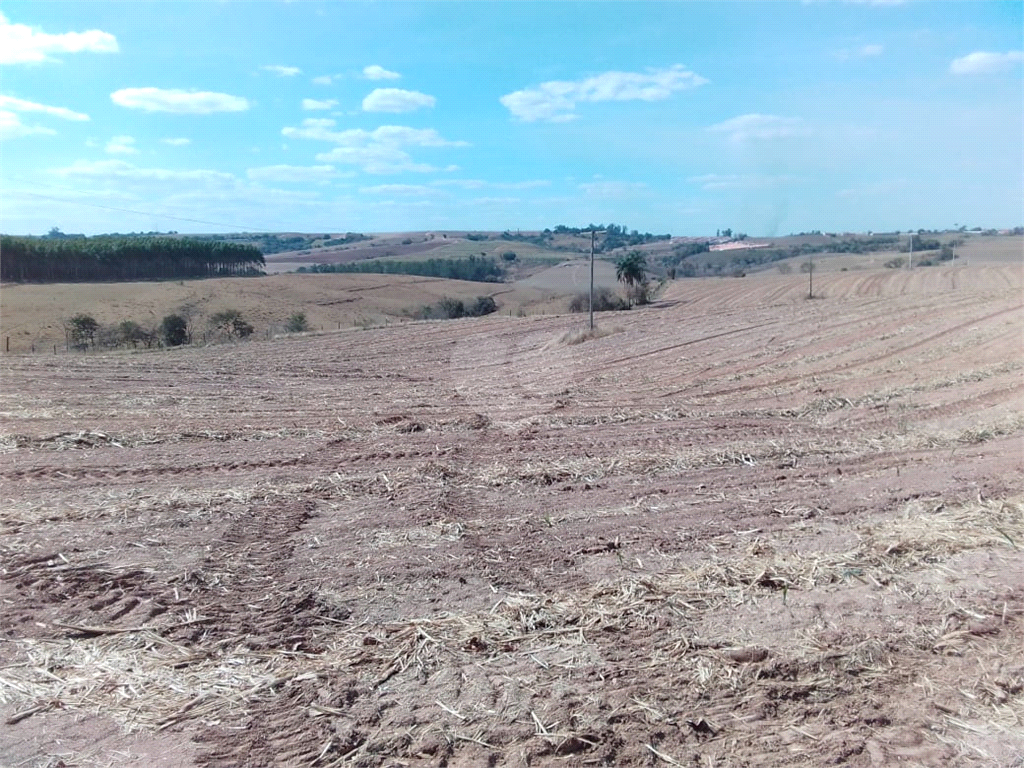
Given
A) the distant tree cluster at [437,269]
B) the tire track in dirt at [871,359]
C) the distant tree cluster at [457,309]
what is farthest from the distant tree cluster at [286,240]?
the tire track in dirt at [871,359]

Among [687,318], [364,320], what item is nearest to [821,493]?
[687,318]

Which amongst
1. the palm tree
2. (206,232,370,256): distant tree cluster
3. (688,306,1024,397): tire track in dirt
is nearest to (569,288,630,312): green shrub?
the palm tree

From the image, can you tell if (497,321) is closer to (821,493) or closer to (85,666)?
(821,493)

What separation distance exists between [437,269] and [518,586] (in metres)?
92.6

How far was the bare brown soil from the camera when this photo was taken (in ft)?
14.1

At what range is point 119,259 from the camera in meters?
70.1

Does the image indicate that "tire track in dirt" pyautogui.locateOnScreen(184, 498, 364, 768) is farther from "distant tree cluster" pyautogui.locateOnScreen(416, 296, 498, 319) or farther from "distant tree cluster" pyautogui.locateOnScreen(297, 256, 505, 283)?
"distant tree cluster" pyautogui.locateOnScreen(297, 256, 505, 283)

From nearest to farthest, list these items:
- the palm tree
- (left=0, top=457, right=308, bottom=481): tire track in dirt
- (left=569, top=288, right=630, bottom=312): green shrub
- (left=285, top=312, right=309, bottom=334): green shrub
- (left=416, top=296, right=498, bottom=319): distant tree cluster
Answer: (left=0, top=457, right=308, bottom=481): tire track in dirt, (left=285, top=312, right=309, bottom=334): green shrub, (left=569, top=288, right=630, bottom=312): green shrub, the palm tree, (left=416, top=296, right=498, bottom=319): distant tree cluster

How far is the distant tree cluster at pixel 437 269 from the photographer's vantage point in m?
94.2

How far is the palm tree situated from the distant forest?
131ft

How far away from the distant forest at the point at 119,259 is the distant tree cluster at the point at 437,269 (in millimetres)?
10963

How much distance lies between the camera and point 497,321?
141ft

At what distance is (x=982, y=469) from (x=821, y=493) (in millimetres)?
2196

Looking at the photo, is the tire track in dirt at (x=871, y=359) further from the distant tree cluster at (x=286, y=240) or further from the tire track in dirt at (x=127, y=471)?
the distant tree cluster at (x=286, y=240)
